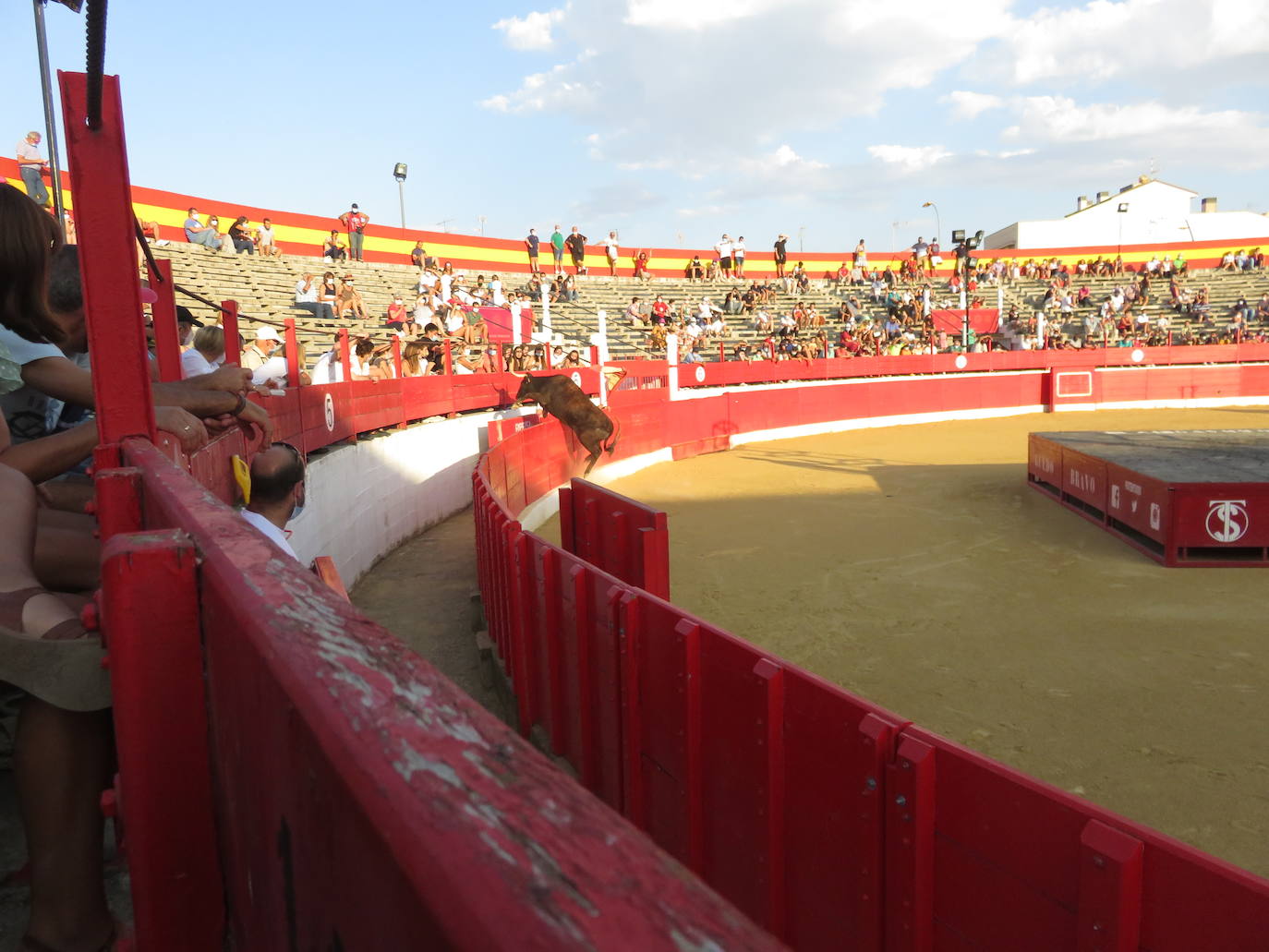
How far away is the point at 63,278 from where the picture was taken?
2680mm

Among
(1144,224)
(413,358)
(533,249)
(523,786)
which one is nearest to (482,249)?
(533,249)

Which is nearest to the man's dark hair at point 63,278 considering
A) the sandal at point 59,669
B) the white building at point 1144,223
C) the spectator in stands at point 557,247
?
the sandal at point 59,669

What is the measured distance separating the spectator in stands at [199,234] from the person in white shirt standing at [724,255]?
1926 cm

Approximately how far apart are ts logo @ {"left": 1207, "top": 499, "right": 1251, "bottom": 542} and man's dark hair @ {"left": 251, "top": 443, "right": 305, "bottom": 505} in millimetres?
7650

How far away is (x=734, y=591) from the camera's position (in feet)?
24.1

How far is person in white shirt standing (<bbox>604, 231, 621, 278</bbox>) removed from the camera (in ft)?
102

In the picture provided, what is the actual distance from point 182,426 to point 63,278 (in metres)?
0.67

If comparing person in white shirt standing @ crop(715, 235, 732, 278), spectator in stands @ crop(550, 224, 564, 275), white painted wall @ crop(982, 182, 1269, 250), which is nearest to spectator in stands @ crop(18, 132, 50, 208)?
spectator in stands @ crop(550, 224, 564, 275)

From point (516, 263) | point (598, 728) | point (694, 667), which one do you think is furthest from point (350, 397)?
point (516, 263)

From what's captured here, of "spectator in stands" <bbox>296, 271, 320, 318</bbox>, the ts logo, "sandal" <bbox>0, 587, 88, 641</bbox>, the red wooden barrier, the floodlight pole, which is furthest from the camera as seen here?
"spectator in stands" <bbox>296, 271, 320, 318</bbox>

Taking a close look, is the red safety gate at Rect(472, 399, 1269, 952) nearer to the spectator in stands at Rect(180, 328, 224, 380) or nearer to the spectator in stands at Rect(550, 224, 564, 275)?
the spectator in stands at Rect(180, 328, 224, 380)

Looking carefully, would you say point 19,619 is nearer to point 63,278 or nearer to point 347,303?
point 63,278

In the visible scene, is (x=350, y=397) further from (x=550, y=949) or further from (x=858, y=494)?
(x=550, y=949)

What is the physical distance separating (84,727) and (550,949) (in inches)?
61.6
